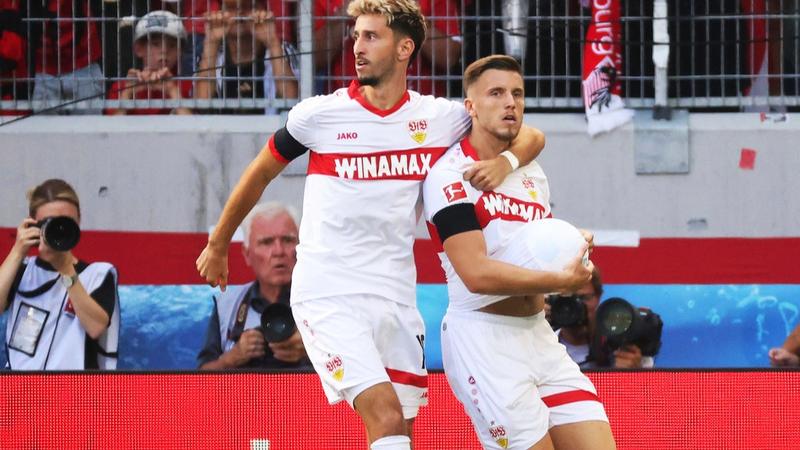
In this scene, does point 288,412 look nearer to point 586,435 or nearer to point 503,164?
point 586,435

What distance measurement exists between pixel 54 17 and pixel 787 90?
17.1ft

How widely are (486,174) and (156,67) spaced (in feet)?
16.2

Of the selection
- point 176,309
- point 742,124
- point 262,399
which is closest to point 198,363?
point 176,309

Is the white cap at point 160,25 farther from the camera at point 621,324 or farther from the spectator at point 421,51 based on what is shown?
the camera at point 621,324

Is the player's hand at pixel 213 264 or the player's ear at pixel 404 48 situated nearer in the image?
the player's ear at pixel 404 48

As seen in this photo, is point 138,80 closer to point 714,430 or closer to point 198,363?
point 198,363

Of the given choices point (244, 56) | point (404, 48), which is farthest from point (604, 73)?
point (404, 48)

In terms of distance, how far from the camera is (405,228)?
20.0 ft

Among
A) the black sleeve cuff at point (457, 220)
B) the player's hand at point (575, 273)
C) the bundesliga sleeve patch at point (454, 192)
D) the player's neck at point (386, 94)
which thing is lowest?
the player's hand at point (575, 273)

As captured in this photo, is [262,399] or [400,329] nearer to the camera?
[400,329]

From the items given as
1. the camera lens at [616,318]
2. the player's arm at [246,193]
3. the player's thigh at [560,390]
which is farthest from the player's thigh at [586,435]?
the camera lens at [616,318]

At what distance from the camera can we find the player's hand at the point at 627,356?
8.55m

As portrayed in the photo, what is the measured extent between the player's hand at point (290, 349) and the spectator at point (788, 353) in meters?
2.93

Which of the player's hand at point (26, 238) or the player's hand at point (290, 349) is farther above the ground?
the player's hand at point (26, 238)
